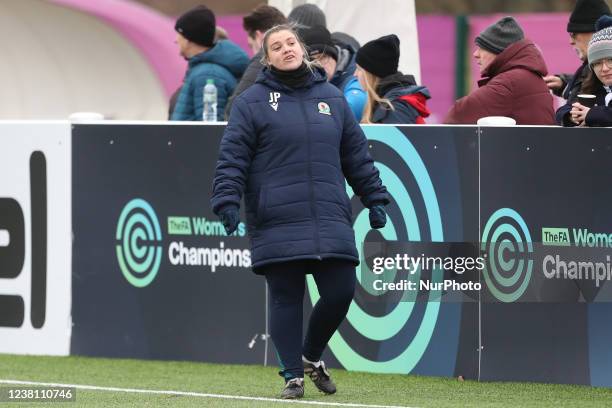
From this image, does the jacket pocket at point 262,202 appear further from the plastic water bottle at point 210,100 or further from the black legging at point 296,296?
the plastic water bottle at point 210,100

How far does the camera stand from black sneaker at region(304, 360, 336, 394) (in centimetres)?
859

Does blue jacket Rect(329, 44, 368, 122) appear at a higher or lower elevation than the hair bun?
lower

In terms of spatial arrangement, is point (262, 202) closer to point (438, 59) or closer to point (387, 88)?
point (387, 88)

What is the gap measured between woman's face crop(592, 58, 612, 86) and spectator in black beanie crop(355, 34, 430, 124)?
1.33 meters

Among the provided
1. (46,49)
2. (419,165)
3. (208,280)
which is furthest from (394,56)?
(46,49)

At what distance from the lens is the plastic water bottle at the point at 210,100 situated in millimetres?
10977

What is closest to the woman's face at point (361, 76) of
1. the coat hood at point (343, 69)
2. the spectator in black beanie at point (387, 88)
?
the spectator in black beanie at point (387, 88)

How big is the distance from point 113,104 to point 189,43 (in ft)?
37.5

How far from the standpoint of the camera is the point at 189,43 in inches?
458

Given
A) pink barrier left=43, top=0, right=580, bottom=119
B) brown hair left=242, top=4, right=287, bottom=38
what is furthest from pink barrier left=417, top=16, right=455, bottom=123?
brown hair left=242, top=4, right=287, bottom=38

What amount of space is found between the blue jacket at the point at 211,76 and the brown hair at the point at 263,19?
0.38 meters

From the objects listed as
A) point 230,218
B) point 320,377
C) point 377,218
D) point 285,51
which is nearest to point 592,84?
point 377,218

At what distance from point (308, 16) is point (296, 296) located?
118 inches

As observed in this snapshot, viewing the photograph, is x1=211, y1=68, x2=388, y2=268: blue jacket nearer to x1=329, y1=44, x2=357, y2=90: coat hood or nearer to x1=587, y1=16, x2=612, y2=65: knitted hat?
x1=587, y1=16, x2=612, y2=65: knitted hat
